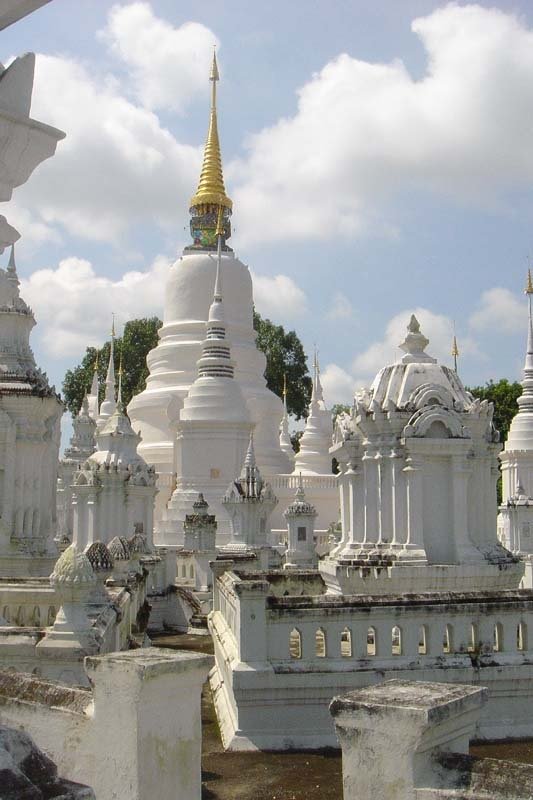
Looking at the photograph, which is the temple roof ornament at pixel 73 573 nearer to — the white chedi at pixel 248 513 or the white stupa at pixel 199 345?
the white chedi at pixel 248 513

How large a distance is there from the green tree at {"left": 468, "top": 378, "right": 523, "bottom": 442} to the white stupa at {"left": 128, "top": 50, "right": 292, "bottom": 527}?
16640mm

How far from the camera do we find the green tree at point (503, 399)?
53.4 metres

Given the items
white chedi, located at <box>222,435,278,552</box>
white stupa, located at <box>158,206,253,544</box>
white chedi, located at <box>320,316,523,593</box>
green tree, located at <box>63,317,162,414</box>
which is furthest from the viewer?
green tree, located at <box>63,317,162,414</box>

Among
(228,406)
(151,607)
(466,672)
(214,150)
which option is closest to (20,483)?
(151,607)

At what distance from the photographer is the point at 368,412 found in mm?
14352

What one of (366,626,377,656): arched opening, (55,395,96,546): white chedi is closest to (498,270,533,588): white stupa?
(55,395,96,546): white chedi

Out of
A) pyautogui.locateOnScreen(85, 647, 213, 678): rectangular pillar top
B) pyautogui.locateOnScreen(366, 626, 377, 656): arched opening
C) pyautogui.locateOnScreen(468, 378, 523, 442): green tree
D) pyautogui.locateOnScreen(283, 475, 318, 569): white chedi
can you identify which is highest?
pyautogui.locateOnScreen(468, 378, 523, 442): green tree

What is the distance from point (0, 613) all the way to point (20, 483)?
267 inches

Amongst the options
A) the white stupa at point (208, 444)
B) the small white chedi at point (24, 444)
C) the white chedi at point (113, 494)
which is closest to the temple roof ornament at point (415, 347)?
the small white chedi at point (24, 444)

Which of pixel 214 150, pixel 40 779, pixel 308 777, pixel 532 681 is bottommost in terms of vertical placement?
pixel 308 777

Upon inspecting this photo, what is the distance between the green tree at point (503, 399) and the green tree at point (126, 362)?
24841 millimetres

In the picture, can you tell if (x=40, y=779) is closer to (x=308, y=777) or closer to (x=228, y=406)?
(x=308, y=777)

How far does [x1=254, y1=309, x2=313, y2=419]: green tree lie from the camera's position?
66062 millimetres

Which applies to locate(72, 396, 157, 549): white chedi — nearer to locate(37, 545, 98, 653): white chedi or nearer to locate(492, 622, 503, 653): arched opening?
locate(37, 545, 98, 653): white chedi
